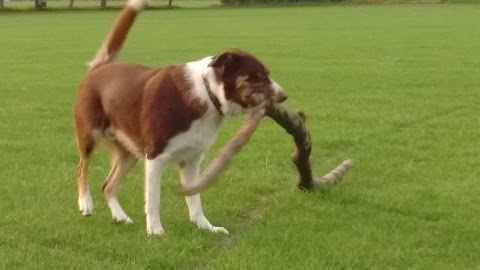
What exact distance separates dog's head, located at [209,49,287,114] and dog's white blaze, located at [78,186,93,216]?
1.72m

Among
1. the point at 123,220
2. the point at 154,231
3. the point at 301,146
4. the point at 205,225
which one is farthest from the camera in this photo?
the point at 301,146

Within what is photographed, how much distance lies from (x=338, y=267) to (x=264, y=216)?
1396 millimetres

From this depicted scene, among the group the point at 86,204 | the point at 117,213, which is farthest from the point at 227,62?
the point at 86,204

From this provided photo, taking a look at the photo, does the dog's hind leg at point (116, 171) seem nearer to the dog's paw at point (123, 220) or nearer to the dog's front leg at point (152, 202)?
the dog's paw at point (123, 220)

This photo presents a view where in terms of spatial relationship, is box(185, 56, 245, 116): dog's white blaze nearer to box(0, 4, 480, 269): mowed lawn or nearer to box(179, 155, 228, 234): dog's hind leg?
box(179, 155, 228, 234): dog's hind leg

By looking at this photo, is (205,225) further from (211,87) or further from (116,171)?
(211,87)

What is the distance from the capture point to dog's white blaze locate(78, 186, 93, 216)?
720cm

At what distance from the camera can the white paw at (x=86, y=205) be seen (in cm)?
720

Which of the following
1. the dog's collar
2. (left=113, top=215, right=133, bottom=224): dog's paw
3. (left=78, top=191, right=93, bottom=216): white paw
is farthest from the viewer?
(left=78, top=191, right=93, bottom=216): white paw

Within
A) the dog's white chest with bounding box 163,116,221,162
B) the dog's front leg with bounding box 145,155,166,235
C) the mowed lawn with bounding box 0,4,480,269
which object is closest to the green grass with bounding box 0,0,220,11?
the mowed lawn with bounding box 0,4,480,269

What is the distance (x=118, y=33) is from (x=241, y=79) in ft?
5.55

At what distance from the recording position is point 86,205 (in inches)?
284

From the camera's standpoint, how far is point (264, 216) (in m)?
7.21

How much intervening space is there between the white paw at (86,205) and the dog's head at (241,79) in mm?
1720
